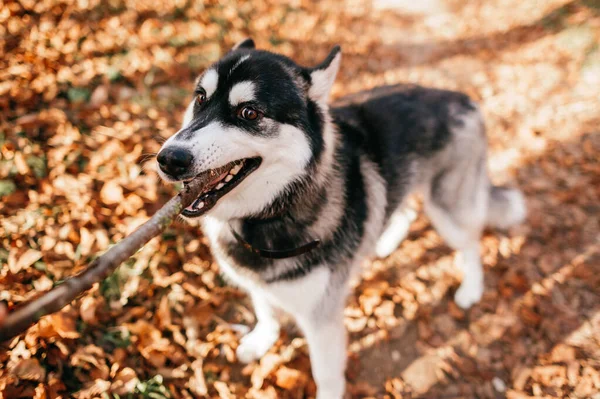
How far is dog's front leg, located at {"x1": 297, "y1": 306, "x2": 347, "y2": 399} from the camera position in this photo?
2.25 meters

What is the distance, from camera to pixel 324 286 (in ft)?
7.06

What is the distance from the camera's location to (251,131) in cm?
189

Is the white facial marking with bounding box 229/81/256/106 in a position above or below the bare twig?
above

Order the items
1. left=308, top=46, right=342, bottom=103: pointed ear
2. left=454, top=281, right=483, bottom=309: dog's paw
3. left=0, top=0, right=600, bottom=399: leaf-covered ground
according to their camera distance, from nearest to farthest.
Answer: left=308, top=46, right=342, bottom=103: pointed ear, left=0, top=0, right=600, bottom=399: leaf-covered ground, left=454, top=281, right=483, bottom=309: dog's paw

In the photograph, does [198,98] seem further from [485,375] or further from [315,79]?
[485,375]

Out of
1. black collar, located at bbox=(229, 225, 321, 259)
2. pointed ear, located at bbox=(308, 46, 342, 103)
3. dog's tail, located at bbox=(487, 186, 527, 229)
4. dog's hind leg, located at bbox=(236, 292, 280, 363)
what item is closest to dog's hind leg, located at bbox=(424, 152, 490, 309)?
dog's tail, located at bbox=(487, 186, 527, 229)

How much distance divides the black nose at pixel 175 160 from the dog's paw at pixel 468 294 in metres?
2.83

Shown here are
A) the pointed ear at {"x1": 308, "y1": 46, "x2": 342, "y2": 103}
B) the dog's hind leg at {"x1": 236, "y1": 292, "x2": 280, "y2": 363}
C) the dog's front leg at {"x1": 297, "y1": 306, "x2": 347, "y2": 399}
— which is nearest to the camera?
the pointed ear at {"x1": 308, "y1": 46, "x2": 342, "y2": 103}

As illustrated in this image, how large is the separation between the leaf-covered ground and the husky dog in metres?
0.51

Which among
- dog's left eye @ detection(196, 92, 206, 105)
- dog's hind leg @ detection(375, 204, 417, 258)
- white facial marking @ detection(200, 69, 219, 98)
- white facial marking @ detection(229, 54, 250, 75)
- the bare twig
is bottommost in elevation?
dog's hind leg @ detection(375, 204, 417, 258)

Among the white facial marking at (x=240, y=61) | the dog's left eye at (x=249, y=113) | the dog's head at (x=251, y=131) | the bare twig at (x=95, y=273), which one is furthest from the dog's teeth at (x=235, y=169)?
the white facial marking at (x=240, y=61)

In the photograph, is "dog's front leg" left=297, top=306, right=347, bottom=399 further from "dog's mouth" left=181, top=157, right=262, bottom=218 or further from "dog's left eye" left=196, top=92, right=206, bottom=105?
"dog's left eye" left=196, top=92, right=206, bottom=105

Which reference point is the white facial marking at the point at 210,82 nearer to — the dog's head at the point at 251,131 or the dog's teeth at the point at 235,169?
the dog's head at the point at 251,131

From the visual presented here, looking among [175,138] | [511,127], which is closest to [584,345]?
[511,127]
